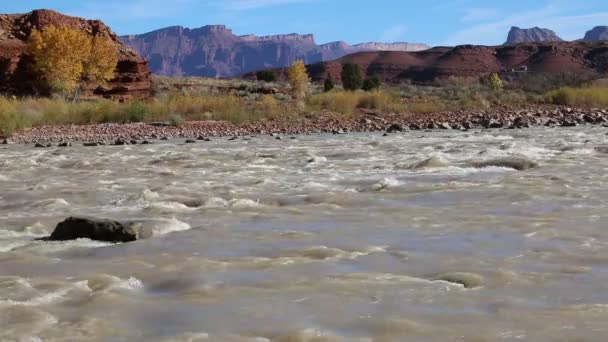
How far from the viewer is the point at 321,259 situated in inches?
146

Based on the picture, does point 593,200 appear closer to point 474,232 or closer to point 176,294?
→ point 474,232

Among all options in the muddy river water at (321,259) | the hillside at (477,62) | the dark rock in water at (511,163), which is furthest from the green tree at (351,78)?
the muddy river water at (321,259)

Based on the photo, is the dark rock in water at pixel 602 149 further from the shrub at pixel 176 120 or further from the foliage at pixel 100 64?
the foliage at pixel 100 64

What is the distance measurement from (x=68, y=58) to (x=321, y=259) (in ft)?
113

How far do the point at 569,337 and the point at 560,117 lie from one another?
58.0ft

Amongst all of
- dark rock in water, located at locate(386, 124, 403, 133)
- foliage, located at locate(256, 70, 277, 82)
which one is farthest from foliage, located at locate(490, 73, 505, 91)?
foliage, located at locate(256, 70, 277, 82)

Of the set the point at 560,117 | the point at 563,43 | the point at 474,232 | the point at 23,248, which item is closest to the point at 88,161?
the point at 23,248

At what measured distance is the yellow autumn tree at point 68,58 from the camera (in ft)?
117

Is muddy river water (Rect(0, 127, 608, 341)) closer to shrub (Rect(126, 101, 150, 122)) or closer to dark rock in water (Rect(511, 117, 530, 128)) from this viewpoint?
dark rock in water (Rect(511, 117, 530, 128))

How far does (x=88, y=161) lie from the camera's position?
10680 mm

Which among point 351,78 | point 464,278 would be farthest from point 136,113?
point 351,78

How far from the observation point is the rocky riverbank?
16.7 metres

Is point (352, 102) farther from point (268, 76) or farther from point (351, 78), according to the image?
point (268, 76)

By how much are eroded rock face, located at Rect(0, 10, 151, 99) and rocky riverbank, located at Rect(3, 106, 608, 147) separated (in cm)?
1909
